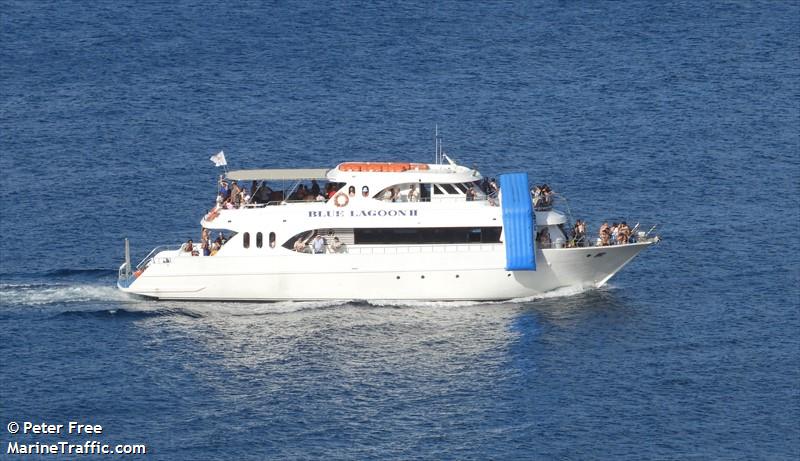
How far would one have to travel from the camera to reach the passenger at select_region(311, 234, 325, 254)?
83.9 meters

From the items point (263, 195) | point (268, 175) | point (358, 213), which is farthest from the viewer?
point (263, 195)

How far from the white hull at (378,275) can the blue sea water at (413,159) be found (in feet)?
2.45

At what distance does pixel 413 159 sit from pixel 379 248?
A: 20273mm

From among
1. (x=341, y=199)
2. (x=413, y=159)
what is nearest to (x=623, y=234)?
(x=341, y=199)

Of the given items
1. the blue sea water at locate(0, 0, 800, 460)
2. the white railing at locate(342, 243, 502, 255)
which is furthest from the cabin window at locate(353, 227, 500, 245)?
the blue sea water at locate(0, 0, 800, 460)

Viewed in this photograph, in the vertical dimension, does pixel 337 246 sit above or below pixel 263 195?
below

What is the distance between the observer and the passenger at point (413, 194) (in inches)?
3322

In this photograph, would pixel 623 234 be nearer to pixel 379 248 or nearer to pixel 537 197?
pixel 537 197

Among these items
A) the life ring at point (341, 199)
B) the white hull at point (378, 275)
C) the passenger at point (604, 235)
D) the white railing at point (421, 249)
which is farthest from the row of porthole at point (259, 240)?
the passenger at point (604, 235)

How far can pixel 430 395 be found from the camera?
244ft

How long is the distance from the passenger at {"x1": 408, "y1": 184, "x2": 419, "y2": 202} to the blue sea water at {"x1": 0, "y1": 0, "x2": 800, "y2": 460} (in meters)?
4.80

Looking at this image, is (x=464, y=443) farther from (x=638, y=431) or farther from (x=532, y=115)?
(x=532, y=115)

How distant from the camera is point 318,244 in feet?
275

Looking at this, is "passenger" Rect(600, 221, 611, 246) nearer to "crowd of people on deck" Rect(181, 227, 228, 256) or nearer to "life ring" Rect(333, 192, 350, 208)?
"life ring" Rect(333, 192, 350, 208)
